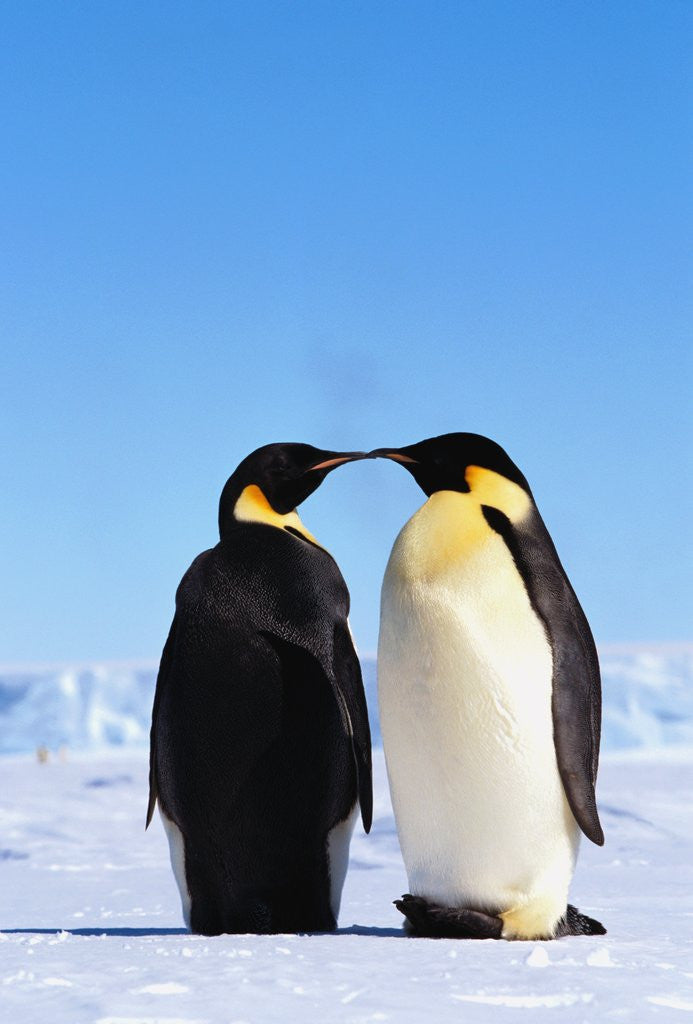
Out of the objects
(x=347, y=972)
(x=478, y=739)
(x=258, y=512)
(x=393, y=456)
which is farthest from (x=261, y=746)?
(x=347, y=972)

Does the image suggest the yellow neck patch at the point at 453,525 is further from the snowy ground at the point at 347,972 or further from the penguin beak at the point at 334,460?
the snowy ground at the point at 347,972

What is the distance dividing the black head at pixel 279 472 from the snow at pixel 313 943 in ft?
4.04

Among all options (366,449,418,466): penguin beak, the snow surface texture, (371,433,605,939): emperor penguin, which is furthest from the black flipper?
the snow surface texture

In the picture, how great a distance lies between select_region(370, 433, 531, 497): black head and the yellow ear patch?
0.01m

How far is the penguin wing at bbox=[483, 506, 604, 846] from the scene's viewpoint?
306 cm

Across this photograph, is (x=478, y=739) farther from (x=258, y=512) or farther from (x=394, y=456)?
(x=258, y=512)

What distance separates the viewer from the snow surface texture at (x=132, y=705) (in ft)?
56.7

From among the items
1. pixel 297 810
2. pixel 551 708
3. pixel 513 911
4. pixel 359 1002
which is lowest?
pixel 359 1002

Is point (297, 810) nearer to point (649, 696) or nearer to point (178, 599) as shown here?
point (178, 599)

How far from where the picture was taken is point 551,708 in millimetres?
3086

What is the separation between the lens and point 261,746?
337cm

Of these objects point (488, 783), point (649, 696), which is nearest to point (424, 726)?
point (488, 783)

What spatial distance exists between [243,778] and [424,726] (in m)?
0.56

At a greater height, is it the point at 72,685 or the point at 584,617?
the point at 72,685
